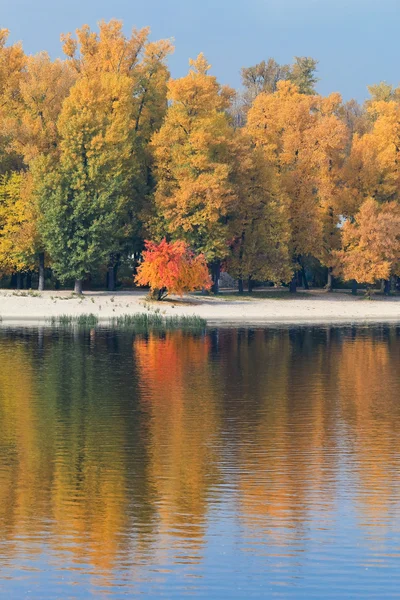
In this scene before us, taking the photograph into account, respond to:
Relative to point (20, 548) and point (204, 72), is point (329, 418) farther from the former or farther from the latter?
point (204, 72)

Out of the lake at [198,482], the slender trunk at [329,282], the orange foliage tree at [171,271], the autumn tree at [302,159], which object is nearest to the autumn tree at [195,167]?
the orange foliage tree at [171,271]

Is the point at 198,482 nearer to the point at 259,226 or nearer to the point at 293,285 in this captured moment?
the point at 259,226

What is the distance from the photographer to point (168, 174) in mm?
84938

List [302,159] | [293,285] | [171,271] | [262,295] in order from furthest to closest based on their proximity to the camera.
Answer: [302,159] < [293,285] < [262,295] < [171,271]

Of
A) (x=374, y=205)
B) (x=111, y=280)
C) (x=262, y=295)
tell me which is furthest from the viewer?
(x=374, y=205)

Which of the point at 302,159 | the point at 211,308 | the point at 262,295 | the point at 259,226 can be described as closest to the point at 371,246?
the point at 302,159

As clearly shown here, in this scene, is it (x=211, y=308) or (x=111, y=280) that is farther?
(x=111, y=280)

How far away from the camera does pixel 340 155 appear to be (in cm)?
9444

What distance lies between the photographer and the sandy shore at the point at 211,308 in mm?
72250

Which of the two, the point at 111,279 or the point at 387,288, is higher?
the point at 111,279

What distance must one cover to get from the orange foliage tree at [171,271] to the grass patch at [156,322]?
A: 19.1 ft

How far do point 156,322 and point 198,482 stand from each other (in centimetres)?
4552

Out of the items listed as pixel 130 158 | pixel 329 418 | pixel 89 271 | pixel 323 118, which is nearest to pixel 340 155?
pixel 323 118

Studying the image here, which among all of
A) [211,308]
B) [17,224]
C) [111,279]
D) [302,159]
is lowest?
[211,308]
